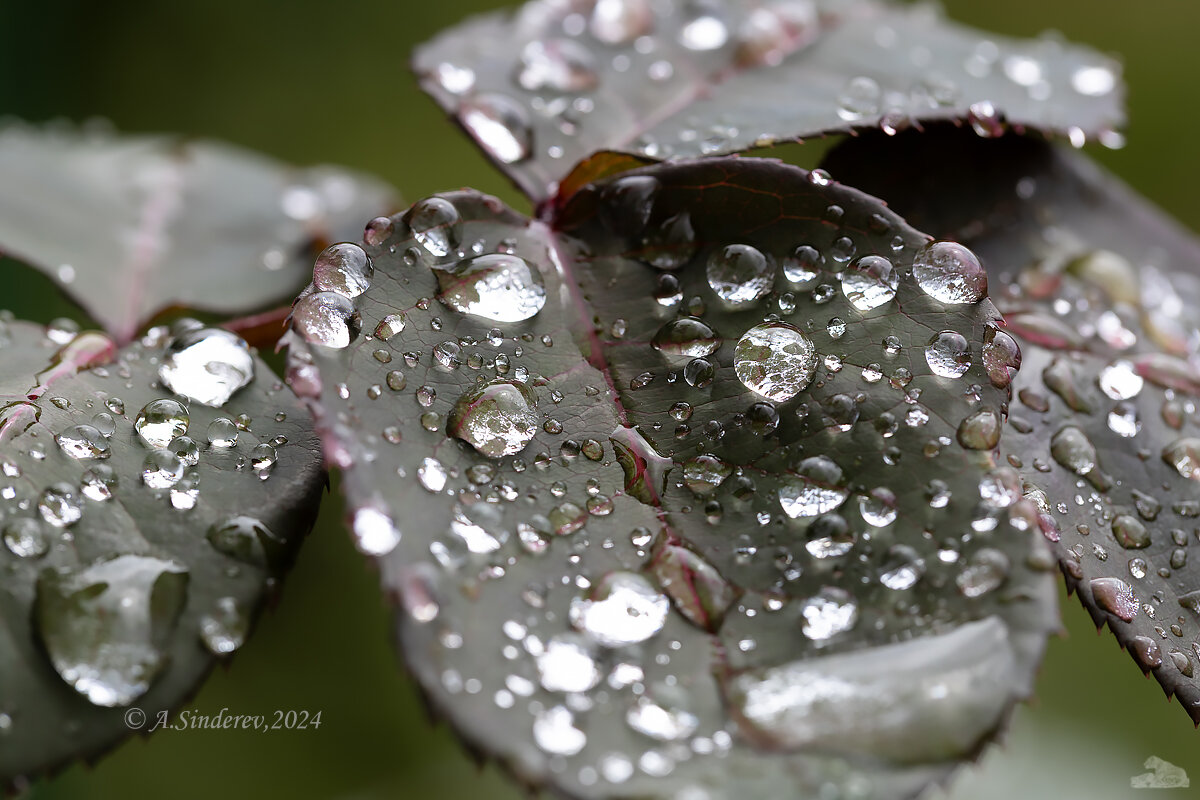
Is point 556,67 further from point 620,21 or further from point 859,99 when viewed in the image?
point 859,99

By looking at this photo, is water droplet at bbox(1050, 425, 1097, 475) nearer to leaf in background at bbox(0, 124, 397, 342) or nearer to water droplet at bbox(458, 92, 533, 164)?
water droplet at bbox(458, 92, 533, 164)

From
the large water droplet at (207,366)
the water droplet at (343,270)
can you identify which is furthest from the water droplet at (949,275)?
the large water droplet at (207,366)

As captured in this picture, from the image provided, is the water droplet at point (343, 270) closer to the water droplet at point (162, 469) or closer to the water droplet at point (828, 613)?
the water droplet at point (162, 469)

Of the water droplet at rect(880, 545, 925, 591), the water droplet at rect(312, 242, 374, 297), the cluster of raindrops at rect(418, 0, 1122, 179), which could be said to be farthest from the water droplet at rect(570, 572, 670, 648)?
the cluster of raindrops at rect(418, 0, 1122, 179)

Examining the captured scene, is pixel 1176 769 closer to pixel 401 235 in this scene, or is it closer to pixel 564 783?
pixel 564 783

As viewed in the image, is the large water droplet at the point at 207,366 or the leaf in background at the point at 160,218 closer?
the large water droplet at the point at 207,366

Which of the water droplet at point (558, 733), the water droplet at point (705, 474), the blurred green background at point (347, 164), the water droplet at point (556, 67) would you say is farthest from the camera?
the blurred green background at point (347, 164)

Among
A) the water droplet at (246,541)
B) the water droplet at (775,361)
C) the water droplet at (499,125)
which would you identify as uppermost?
the water droplet at (499,125)
